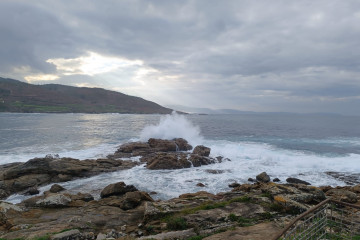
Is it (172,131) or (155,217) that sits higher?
(172,131)

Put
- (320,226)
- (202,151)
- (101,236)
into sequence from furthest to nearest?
(202,151), (101,236), (320,226)

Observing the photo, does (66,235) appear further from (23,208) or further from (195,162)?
(195,162)

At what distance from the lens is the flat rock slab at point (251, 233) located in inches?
292

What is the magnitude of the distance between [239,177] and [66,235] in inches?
743

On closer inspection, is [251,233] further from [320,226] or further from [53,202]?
[53,202]

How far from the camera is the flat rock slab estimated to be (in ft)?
24.4

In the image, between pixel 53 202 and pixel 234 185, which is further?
pixel 234 185

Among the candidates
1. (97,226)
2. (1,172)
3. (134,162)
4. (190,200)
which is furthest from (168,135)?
(97,226)

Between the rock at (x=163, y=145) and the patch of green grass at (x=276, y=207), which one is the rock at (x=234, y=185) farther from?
the rock at (x=163, y=145)

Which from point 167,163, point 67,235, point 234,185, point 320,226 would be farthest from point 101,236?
point 167,163

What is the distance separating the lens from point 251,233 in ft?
25.5

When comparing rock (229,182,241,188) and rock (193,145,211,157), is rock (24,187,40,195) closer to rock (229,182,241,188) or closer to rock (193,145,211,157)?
rock (229,182,241,188)

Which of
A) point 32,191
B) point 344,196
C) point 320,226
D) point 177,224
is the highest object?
point 320,226

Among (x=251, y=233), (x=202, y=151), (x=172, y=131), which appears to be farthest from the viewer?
(x=172, y=131)
